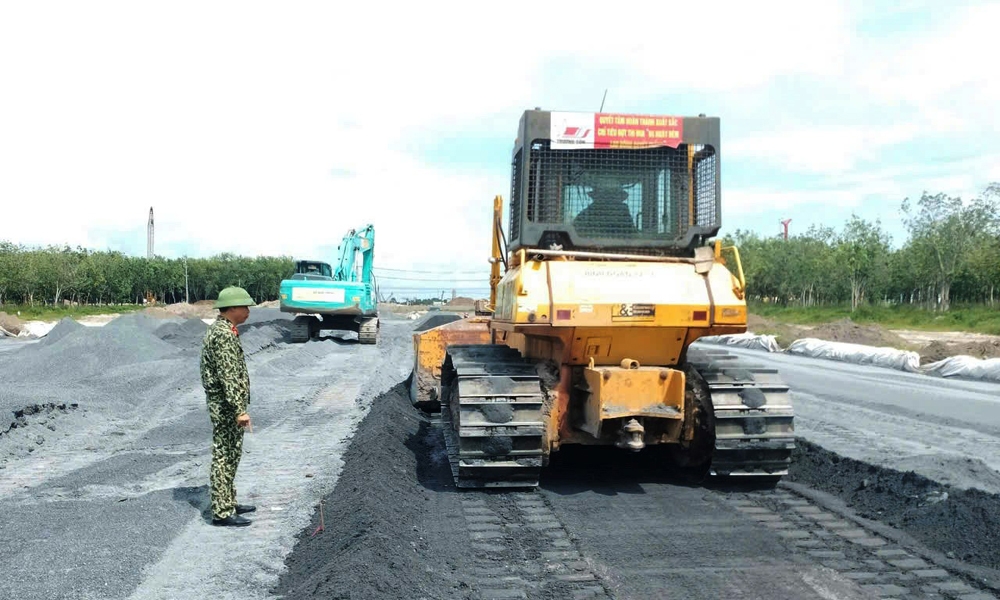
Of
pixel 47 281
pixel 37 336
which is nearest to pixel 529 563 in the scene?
pixel 37 336

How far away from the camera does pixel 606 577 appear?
4656 mm

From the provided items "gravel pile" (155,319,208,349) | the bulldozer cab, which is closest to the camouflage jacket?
the bulldozer cab

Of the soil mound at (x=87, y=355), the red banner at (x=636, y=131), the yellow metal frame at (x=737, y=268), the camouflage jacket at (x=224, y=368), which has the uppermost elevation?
the red banner at (x=636, y=131)

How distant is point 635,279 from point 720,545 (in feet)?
7.07

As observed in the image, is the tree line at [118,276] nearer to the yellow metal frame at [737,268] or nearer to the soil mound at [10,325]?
the soil mound at [10,325]

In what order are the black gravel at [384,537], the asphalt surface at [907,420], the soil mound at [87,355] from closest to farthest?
the black gravel at [384,537]
the asphalt surface at [907,420]
the soil mound at [87,355]

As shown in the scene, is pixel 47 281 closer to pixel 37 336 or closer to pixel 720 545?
pixel 37 336

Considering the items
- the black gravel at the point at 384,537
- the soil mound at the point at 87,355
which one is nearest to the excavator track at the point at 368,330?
the soil mound at the point at 87,355

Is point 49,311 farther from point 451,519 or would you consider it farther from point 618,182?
point 451,519

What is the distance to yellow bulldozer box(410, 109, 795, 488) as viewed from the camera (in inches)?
248

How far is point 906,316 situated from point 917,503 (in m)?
40.2

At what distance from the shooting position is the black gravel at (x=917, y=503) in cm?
513

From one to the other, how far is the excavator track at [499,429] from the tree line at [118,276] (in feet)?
178

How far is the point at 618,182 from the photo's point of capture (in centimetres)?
700
